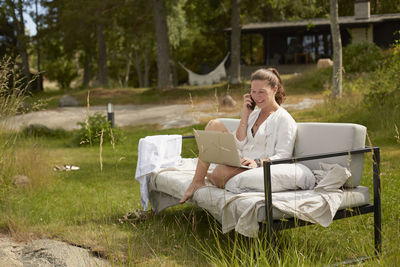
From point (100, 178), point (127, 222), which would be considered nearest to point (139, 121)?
point (100, 178)

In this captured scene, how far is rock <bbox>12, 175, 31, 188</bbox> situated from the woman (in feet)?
7.10

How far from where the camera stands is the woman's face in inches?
145

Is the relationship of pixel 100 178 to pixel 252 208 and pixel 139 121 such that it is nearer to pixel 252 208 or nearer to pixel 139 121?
pixel 252 208

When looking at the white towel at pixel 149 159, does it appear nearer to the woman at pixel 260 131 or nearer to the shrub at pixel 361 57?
the woman at pixel 260 131

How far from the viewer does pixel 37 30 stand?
23.0 m

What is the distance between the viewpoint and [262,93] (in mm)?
3691

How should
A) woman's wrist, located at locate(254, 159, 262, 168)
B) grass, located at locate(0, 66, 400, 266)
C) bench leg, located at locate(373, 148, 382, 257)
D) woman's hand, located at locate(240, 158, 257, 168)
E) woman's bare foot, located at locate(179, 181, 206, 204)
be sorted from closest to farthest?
1. grass, located at locate(0, 66, 400, 266)
2. bench leg, located at locate(373, 148, 382, 257)
3. woman's hand, located at locate(240, 158, 257, 168)
4. woman's wrist, located at locate(254, 159, 262, 168)
5. woman's bare foot, located at locate(179, 181, 206, 204)

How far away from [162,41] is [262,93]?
15.7m

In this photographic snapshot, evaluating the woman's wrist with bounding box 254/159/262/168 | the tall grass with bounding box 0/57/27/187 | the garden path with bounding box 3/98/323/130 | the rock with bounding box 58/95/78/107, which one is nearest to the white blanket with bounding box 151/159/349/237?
the woman's wrist with bounding box 254/159/262/168

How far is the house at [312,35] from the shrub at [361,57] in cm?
464

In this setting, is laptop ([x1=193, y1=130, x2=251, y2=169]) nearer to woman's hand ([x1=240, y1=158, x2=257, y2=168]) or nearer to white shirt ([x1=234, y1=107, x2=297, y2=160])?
woman's hand ([x1=240, y1=158, x2=257, y2=168])

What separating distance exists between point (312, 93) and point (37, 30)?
44.5 feet

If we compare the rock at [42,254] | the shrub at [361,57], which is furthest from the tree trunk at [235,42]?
the rock at [42,254]

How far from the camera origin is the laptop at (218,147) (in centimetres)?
322
